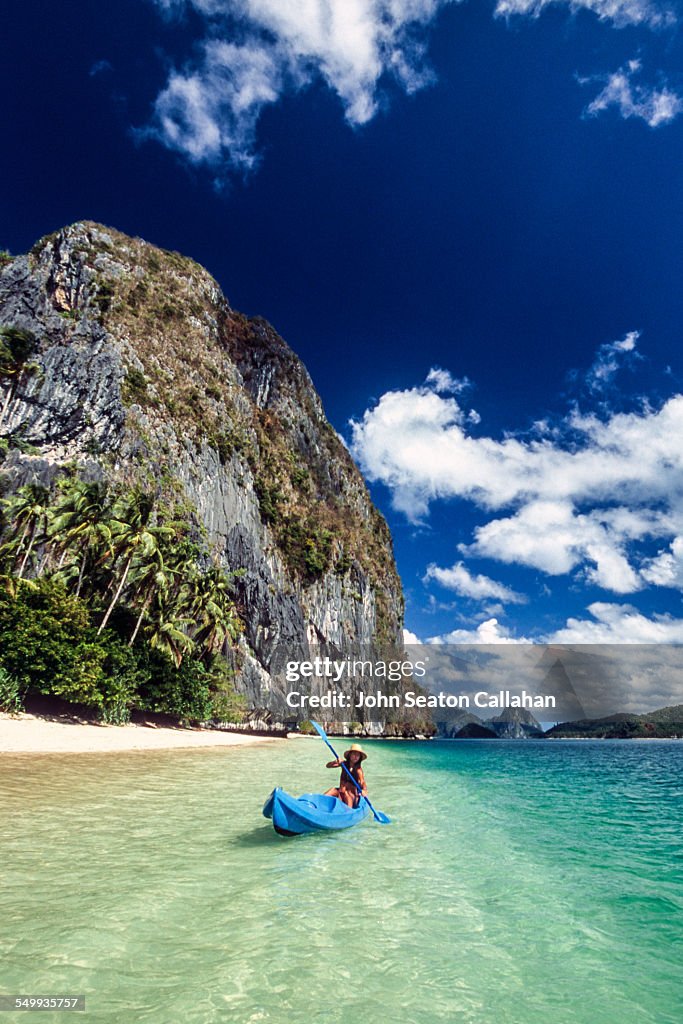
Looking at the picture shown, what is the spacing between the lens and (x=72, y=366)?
56.1m

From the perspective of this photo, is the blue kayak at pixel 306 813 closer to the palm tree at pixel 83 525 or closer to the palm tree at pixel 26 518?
the palm tree at pixel 83 525

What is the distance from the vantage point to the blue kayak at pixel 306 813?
9.10 metres

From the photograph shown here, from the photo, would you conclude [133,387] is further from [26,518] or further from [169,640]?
[169,640]

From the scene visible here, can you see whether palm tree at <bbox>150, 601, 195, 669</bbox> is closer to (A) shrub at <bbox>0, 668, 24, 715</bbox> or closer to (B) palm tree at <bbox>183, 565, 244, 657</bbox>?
(B) palm tree at <bbox>183, 565, 244, 657</bbox>

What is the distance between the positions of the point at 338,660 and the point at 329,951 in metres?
81.1

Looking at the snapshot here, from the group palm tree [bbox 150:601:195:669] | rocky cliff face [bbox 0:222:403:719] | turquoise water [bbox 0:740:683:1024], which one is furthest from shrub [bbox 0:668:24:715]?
rocky cliff face [bbox 0:222:403:719]

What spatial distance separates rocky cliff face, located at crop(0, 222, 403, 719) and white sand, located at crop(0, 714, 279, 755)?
27.8 meters

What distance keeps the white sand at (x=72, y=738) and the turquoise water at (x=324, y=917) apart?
27.9ft

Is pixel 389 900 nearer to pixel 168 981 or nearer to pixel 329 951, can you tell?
pixel 329 951

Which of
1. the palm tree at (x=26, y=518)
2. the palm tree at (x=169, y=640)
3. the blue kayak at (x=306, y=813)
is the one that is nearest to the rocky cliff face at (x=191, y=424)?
the palm tree at (x=26, y=518)

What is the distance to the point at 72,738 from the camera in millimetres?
22578

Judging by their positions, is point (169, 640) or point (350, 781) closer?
point (350, 781)

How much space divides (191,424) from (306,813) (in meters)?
58.9

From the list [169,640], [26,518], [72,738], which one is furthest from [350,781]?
[26,518]
